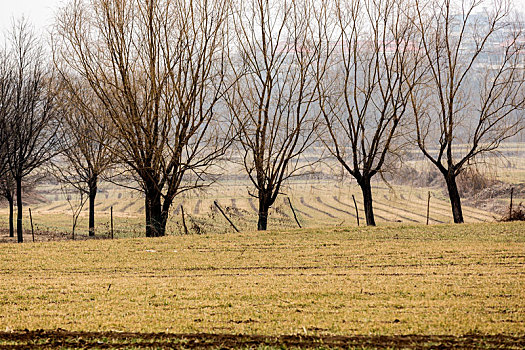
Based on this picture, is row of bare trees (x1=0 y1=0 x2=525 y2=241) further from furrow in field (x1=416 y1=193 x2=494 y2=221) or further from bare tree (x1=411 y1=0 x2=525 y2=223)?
furrow in field (x1=416 y1=193 x2=494 y2=221)

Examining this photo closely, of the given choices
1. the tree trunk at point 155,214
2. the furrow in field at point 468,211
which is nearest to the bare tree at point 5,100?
the tree trunk at point 155,214

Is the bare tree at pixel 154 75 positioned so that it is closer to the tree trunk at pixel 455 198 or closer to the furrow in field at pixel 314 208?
the tree trunk at pixel 455 198

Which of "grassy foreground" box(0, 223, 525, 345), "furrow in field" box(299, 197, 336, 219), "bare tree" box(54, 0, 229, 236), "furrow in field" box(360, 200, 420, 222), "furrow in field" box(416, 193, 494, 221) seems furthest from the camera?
"furrow in field" box(299, 197, 336, 219)

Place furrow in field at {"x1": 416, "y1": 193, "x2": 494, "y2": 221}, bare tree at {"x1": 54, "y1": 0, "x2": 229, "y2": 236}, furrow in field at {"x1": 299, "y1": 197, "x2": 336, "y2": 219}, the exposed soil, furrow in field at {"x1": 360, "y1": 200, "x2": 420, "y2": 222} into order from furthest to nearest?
furrow in field at {"x1": 299, "y1": 197, "x2": 336, "y2": 219}
furrow in field at {"x1": 360, "y1": 200, "x2": 420, "y2": 222}
furrow in field at {"x1": 416, "y1": 193, "x2": 494, "y2": 221}
bare tree at {"x1": 54, "y1": 0, "x2": 229, "y2": 236}
the exposed soil

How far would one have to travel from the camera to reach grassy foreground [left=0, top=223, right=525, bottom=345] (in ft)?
24.8

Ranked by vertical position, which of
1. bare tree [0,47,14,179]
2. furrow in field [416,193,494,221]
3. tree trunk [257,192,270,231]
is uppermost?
bare tree [0,47,14,179]

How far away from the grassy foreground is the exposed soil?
0.63 feet

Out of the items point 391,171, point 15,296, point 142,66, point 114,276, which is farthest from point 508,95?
point 15,296

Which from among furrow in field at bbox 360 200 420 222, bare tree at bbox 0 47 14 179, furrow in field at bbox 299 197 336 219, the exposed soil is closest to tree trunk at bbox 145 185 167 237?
bare tree at bbox 0 47 14 179

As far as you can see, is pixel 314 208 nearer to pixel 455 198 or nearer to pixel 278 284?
pixel 455 198

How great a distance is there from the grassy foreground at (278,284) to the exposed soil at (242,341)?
0.63 feet

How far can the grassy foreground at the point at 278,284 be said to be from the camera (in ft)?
24.8

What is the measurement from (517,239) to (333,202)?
4121 cm

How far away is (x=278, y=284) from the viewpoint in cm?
1091
